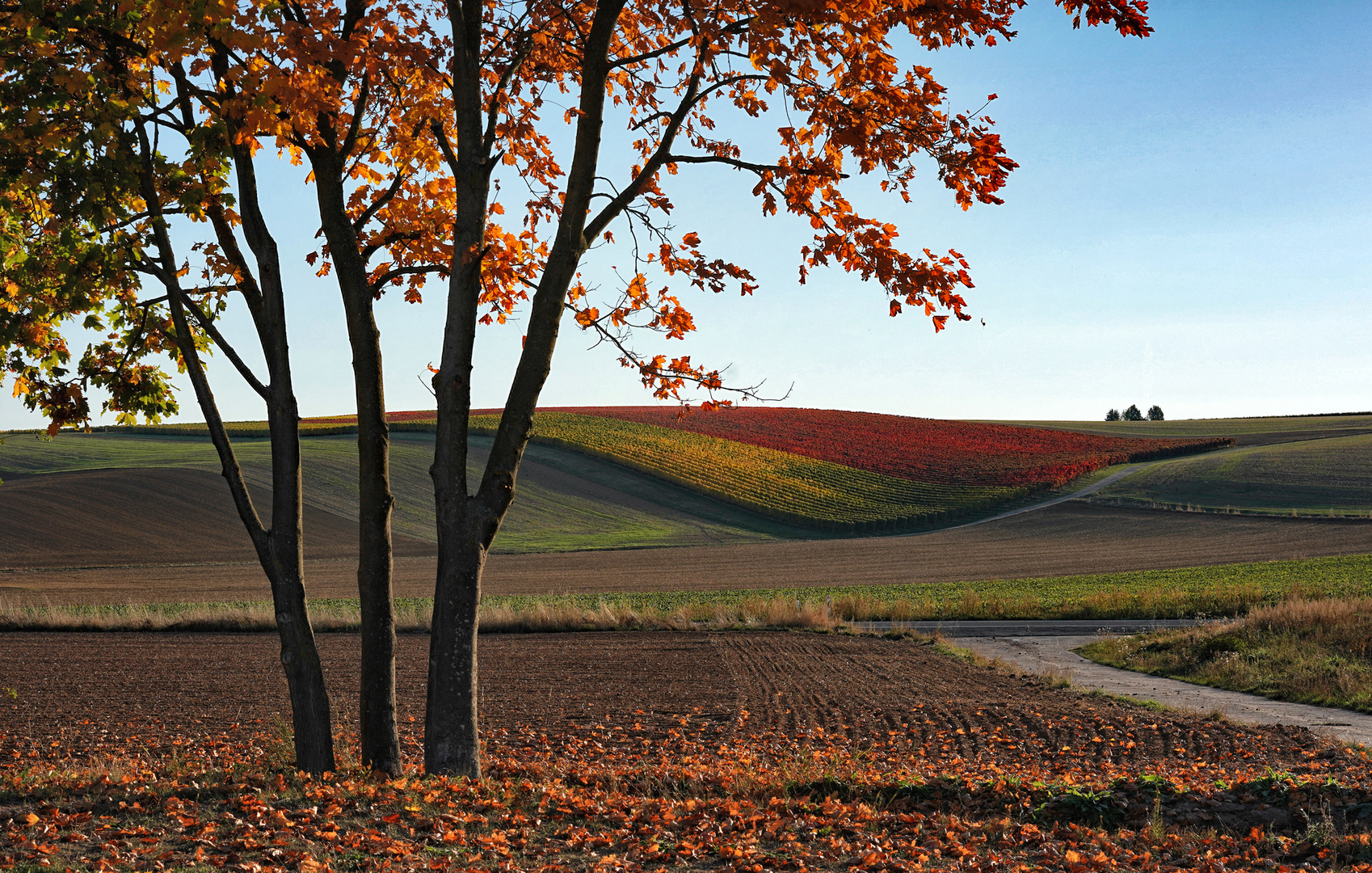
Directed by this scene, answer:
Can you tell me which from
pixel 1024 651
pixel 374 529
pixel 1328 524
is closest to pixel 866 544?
pixel 1328 524

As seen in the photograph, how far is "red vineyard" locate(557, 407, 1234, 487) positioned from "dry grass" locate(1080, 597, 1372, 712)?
155ft

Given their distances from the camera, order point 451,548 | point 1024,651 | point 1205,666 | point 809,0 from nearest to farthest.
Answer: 1. point 809,0
2. point 451,548
3. point 1205,666
4. point 1024,651

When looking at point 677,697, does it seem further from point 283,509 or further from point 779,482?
point 779,482

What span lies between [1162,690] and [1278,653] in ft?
9.78

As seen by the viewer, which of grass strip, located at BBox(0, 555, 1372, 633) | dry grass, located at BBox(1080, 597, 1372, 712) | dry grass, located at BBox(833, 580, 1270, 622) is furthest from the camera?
dry grass, located at BBox(833, 580, 1270, 622)

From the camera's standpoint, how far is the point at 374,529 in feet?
24.9

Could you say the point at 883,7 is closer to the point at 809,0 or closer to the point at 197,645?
the point at 809,0

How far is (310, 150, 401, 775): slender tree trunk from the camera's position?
7.57 m

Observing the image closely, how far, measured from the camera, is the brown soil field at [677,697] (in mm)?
9984

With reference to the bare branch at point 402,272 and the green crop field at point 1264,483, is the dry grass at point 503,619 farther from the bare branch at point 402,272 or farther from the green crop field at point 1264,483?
the green crop field at point 1264,483

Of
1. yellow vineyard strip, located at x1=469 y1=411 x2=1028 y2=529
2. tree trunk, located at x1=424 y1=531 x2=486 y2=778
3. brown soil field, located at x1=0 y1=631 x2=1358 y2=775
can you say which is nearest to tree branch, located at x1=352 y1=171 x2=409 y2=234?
tree trunk, located at x1=424 y1=531 x2=486 y2=778

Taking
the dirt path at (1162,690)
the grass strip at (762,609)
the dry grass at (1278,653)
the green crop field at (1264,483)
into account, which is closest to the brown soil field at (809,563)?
the green crop field at (1264,483)

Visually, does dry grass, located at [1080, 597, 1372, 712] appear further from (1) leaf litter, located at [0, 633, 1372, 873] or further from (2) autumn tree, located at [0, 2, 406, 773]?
(2) autumn tree, located at [0, 2, 406, 773]

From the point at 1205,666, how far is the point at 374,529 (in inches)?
552
